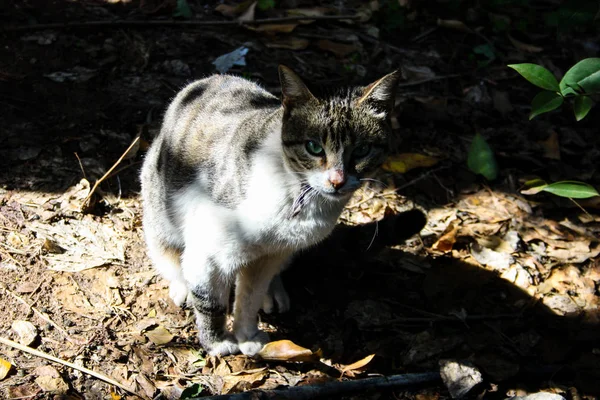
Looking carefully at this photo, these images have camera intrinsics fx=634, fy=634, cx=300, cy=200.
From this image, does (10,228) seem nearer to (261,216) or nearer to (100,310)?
(100,310)

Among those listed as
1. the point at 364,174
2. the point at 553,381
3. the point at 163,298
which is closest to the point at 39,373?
the point at 163,298

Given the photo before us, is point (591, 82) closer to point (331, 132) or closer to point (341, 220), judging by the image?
point (331, 132)

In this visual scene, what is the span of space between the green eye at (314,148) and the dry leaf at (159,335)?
56.2 inches

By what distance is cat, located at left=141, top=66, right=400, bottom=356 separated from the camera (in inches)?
120

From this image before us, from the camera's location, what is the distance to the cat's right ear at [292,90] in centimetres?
296

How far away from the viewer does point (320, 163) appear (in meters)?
3.03

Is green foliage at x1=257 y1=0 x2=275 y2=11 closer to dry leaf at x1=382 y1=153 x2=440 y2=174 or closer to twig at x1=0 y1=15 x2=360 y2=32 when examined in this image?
twig at x1=0 y1=15 x2=360 y2=32

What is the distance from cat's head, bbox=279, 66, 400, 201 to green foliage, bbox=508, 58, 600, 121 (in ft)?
2.10

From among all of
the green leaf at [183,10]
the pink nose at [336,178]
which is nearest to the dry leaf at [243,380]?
the pink nose at [336,178]

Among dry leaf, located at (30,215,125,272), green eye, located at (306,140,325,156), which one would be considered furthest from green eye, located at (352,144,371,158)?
dry leaf, located at (30,215,125,272)

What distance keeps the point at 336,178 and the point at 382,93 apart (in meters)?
0.49

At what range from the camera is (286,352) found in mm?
3490

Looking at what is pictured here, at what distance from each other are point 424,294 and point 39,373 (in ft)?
7.67

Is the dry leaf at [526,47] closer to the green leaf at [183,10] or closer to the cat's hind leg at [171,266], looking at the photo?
Answer: the green leaf at [183,10]
